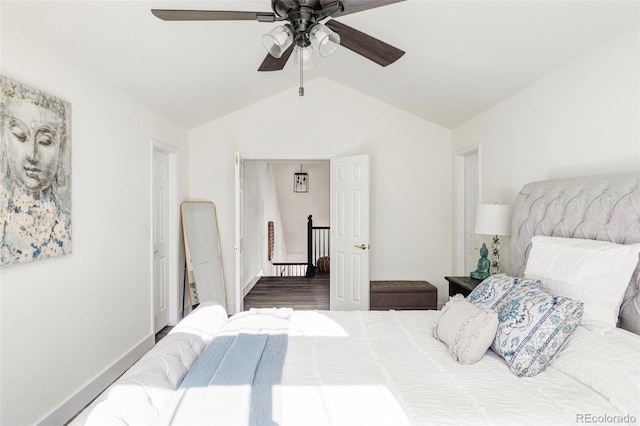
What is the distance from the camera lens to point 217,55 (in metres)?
2.97

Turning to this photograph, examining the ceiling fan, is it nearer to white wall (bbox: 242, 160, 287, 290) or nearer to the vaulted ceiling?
the vaulted ceiling

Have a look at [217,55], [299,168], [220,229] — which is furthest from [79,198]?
[299,168]

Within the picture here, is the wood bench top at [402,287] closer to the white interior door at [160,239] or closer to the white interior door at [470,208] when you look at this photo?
the white interior door at [470,208]

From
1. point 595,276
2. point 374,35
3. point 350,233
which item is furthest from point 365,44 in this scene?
point 350,233

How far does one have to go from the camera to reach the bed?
47.0 inches

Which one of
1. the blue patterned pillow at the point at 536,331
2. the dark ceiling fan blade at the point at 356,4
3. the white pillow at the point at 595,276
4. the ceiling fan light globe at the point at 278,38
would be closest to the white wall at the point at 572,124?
the white pillow at the point at 595,276

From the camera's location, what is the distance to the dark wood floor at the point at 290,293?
4.98 meters

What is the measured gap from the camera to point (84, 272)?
2.53m

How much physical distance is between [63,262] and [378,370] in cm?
210

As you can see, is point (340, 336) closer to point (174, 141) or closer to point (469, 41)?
point (469, 41)

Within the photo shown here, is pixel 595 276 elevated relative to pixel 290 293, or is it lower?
elevated

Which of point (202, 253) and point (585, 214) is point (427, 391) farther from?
point (202, 253)

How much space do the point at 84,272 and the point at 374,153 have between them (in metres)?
3.42

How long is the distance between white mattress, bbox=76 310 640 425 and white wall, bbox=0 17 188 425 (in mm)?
1240
